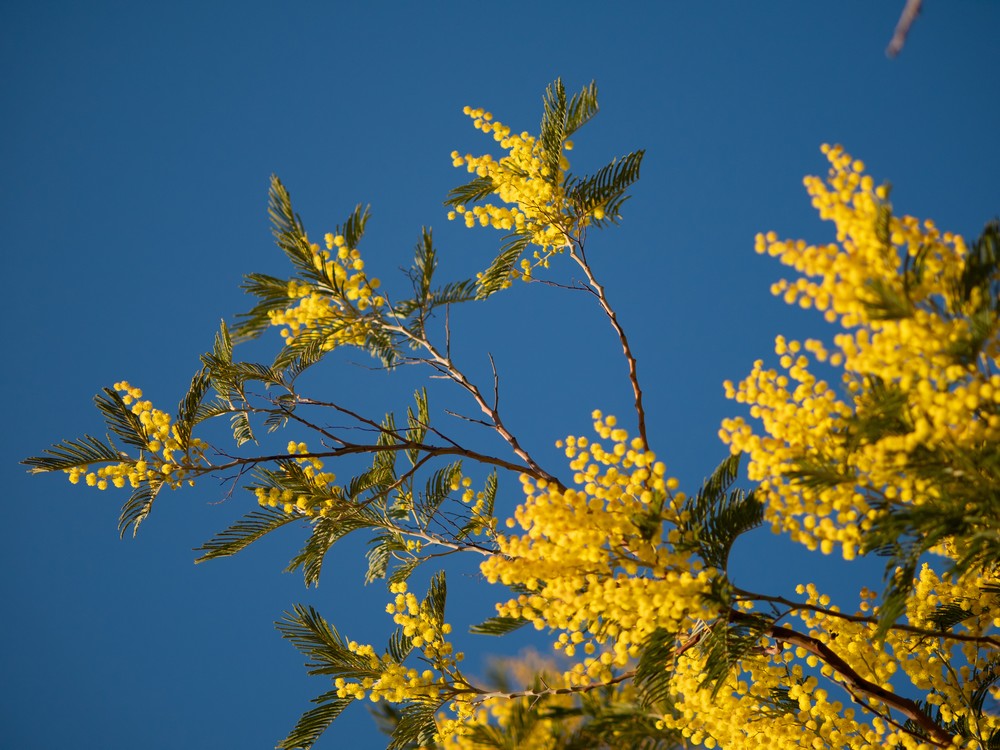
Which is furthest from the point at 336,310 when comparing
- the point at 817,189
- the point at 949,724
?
the point at 949,724

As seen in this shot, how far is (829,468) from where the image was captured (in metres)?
1.64

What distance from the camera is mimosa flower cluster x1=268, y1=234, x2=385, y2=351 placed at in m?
2.41

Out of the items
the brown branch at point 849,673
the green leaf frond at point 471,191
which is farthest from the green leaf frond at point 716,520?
the green leaf frond at point 471,191

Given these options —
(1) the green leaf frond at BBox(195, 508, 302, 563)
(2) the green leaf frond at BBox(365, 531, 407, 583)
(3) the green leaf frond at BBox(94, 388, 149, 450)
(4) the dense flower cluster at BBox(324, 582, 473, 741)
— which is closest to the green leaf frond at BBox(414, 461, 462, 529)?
(2) the green leaf frond at BBox(365, 531, 407, 583)

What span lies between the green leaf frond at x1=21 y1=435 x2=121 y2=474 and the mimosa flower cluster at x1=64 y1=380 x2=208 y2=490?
0.08ft

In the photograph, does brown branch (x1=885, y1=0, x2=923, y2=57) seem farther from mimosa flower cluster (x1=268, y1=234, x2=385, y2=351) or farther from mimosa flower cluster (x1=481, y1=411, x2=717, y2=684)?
mimosa flower cluster (x1=268, y1=234, x2=385, y2=351)

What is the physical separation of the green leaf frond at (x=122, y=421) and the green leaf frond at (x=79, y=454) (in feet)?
0.18

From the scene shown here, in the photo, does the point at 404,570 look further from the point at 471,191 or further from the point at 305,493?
the point at 471,191

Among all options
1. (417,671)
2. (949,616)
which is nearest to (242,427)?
(417,671)

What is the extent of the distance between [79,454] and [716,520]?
1818 mm

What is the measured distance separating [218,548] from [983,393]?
2.10 meters

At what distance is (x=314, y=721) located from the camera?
2.67m

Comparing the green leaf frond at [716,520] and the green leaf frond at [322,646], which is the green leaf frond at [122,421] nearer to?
the green leaf frond at [322,646]

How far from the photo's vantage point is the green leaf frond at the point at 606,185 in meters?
2.78
